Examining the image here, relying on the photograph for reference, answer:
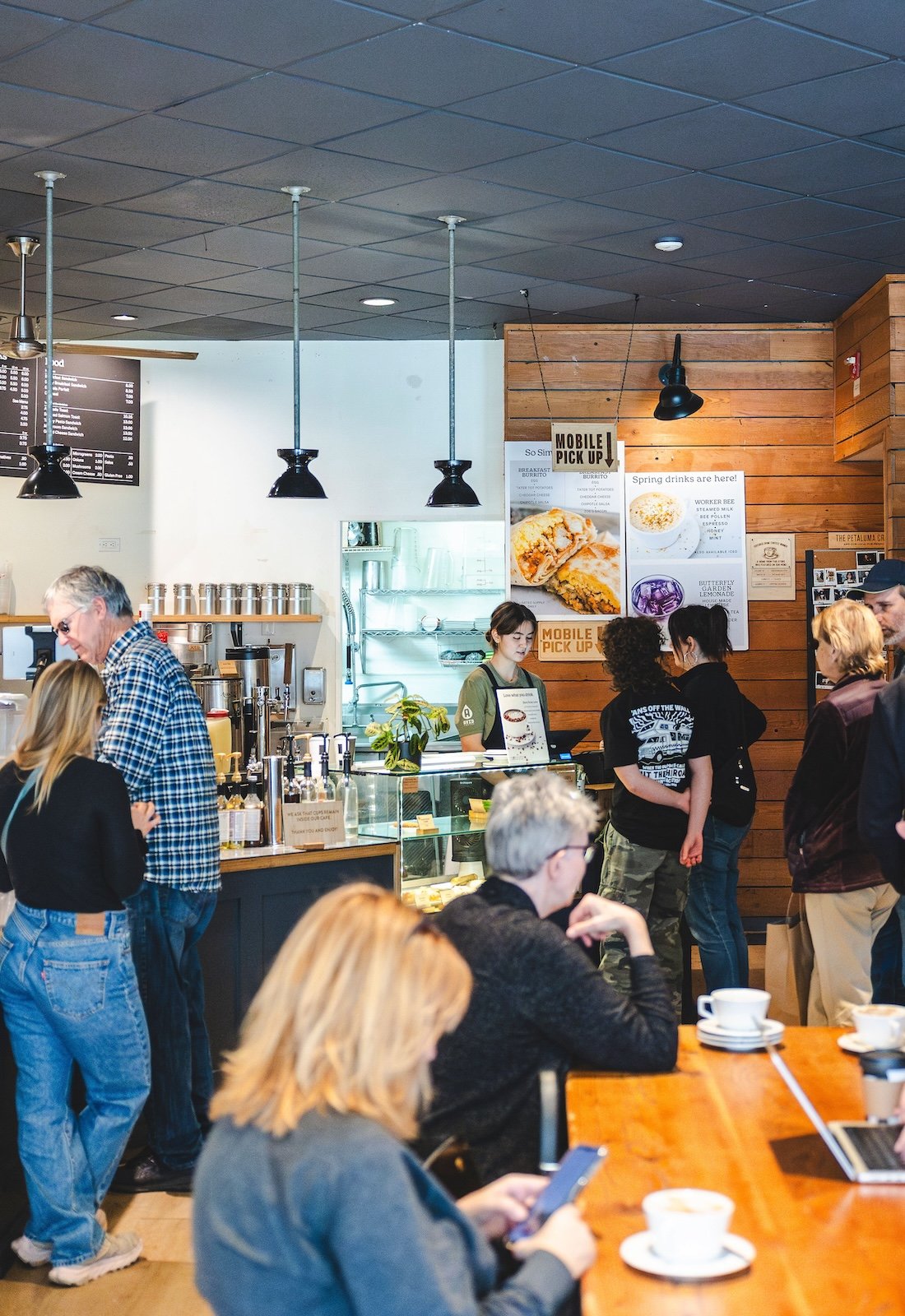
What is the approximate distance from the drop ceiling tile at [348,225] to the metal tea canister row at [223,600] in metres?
2.26

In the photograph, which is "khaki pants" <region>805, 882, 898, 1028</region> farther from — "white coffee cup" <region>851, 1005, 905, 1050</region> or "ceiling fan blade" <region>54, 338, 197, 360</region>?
"ceiling fan blade" <region>54, 338, 197, 360</region>

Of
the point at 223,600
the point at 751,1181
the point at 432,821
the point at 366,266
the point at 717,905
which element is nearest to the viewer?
the point at 751,1181

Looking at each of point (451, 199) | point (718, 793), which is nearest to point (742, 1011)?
point (718, 793)

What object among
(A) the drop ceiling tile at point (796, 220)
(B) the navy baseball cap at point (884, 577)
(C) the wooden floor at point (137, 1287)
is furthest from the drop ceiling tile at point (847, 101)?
(C) the wooden floor at point (137, 1287)

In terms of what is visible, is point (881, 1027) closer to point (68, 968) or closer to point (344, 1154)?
point (344, 1154)

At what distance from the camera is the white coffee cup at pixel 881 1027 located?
2461 millimetres

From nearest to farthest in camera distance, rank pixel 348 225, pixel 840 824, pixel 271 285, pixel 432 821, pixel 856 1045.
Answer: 1. pixel 856 1045
2. pixel 840 824
3. pixel 432 821
4. pixel 348 225
5. pixel 271 285

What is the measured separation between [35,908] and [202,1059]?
3.40 ft

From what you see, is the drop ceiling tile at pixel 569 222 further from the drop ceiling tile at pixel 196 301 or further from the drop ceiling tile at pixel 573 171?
the drop ceiling tile at pixel 196 301

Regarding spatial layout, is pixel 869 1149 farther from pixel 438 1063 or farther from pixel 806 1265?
pixel 438 1063

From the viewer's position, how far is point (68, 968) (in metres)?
3.34

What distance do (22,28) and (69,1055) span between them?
278 centimetres

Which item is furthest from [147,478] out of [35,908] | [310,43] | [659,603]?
[35,908]

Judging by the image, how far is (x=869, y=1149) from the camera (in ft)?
6.59
